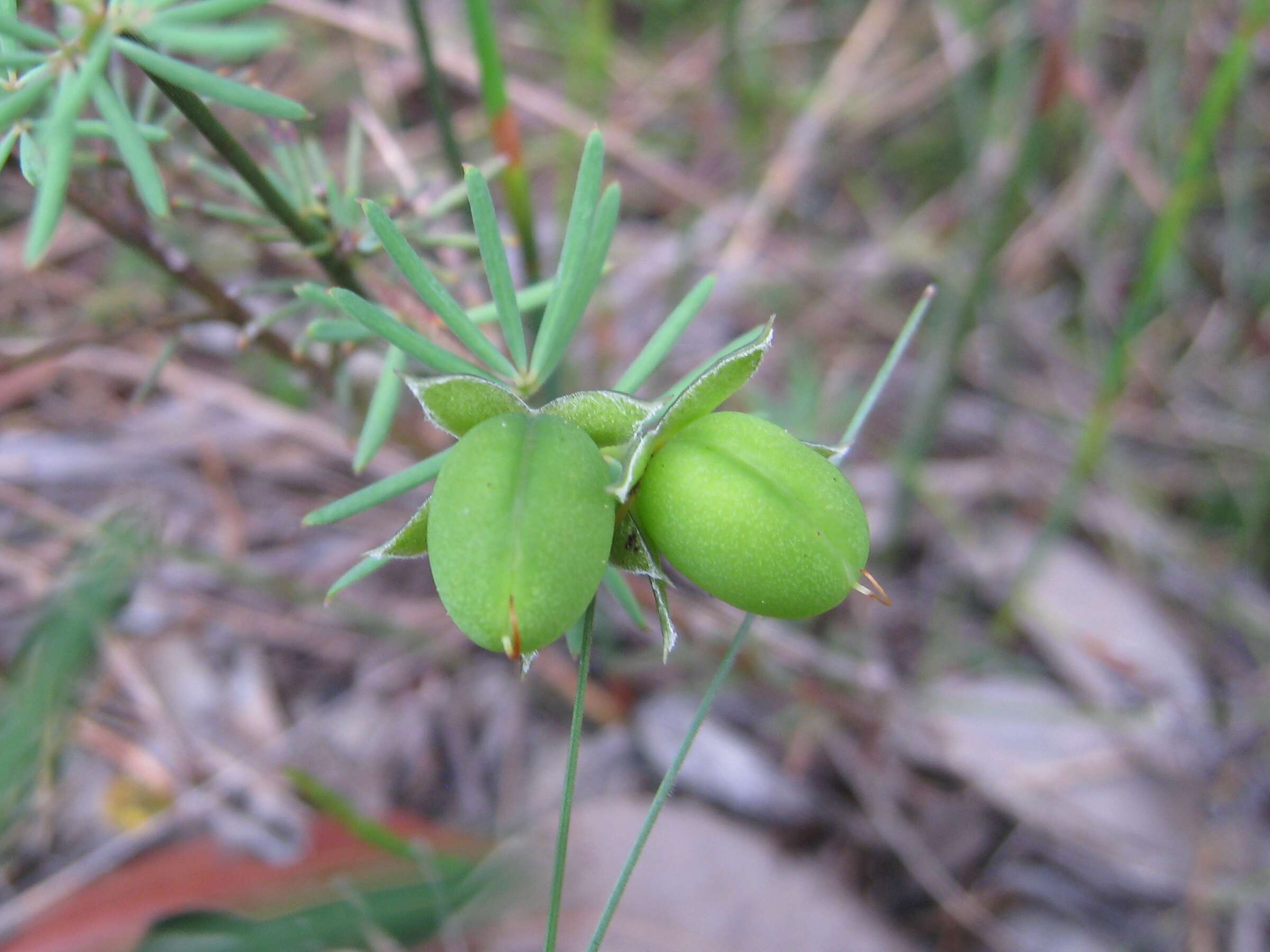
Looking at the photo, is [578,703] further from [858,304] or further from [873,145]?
[873,145]

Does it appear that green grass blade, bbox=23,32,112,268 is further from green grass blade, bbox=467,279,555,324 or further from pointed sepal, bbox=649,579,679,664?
pointed sepal, bbox=649,579,679,664

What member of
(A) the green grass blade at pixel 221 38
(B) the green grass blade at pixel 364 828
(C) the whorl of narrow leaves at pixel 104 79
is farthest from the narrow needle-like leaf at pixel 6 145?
(B) the green grass blade at pixel 364 828

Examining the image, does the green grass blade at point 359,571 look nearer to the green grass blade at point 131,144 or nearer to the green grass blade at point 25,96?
the green grass blade at point 131,144

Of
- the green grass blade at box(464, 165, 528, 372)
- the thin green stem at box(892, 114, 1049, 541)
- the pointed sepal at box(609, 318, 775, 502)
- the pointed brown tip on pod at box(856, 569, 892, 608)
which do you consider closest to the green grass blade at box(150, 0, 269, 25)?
the green grass blade at box(464, 165, 528, 372)

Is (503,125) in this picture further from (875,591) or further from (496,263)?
(875,591)

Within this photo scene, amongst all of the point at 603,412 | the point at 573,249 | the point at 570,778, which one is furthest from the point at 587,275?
the point at 570,778

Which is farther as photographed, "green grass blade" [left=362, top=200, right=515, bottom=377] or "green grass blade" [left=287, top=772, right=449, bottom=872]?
"green grass blade" [left=287, top=772, right=449, bottom=872]

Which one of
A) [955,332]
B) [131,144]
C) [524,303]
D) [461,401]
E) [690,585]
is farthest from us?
[955,332]

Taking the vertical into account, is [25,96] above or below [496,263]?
above
